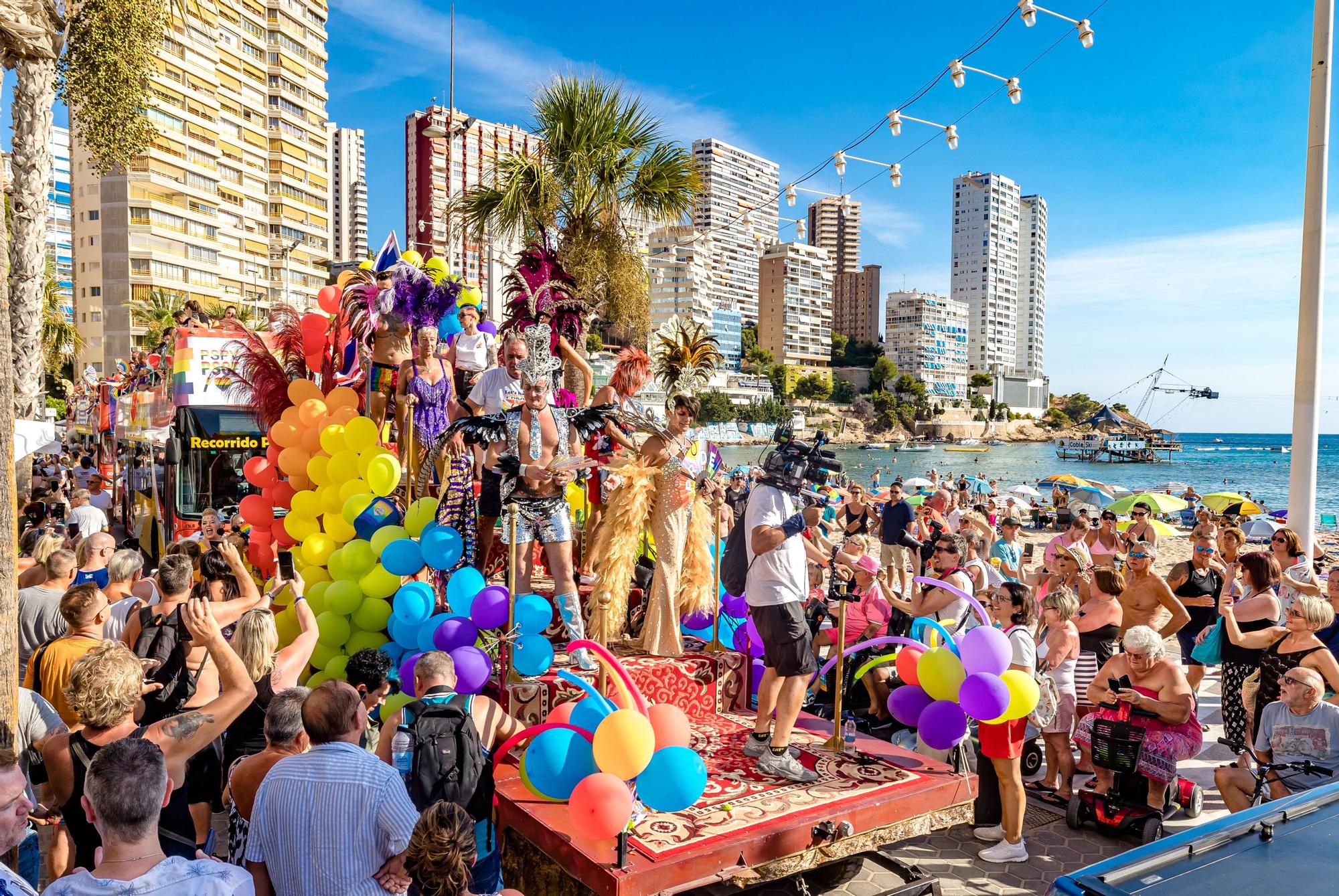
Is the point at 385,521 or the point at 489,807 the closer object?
the point at 489,807

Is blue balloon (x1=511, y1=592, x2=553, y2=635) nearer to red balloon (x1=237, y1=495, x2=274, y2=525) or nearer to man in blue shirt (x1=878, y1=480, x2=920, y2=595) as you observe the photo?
red balloon (x1=237, y1=495, x2=274, y2=525)

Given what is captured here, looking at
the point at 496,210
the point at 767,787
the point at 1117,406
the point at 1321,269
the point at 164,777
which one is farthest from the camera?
the point at 1117,406

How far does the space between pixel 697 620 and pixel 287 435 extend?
12.0ft

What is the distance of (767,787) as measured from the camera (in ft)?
14.1

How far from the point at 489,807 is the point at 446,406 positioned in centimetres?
428

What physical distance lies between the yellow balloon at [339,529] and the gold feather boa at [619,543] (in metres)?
1.82

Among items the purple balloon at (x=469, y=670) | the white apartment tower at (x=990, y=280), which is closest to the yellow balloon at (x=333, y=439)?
the purple balloon at (x=469, y=670)

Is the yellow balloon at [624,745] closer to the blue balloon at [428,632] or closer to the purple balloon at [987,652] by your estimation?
the blue balloon at [428,632]

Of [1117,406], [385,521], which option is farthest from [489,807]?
[1117,406]

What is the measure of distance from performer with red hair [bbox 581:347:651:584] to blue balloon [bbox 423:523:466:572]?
1227mm

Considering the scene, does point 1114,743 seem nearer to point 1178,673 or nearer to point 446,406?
point 1178,673

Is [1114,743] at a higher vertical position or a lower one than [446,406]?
lower

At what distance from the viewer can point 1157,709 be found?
5.00 m

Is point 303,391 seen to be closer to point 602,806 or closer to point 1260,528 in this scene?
point 602,806
